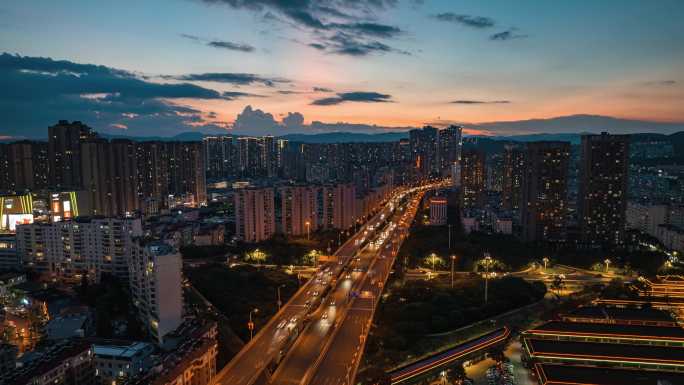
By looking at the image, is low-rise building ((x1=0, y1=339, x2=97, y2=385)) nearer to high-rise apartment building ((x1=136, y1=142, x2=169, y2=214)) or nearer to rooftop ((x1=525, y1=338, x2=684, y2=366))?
rooftop ((x1=525, y1=338, x2=684, y2=366))

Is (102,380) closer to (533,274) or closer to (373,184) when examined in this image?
(533,274)

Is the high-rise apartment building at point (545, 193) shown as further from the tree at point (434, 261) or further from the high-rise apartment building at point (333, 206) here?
the high-rise apartment building at point (333, 206)

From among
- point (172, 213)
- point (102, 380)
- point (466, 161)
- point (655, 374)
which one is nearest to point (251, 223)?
point (172, 213)

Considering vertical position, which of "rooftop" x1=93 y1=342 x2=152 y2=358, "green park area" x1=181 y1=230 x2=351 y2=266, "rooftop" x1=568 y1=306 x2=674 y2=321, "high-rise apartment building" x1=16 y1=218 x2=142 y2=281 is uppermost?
"high-rise apartment building" x1=16 y1=218 x2=142 y2=281

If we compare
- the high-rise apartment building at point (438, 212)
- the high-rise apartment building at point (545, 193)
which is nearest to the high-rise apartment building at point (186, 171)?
the high-rise apartment building at point (438, 212)

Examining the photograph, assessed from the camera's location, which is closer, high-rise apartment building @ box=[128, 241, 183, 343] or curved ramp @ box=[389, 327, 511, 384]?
curved ramp @ box=[389, 327, 511, 384]

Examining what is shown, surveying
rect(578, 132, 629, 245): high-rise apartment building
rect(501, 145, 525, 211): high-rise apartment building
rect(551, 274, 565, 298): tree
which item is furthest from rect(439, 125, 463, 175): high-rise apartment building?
rect(551, 274, 565, 298): tree

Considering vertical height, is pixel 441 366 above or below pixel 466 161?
below
